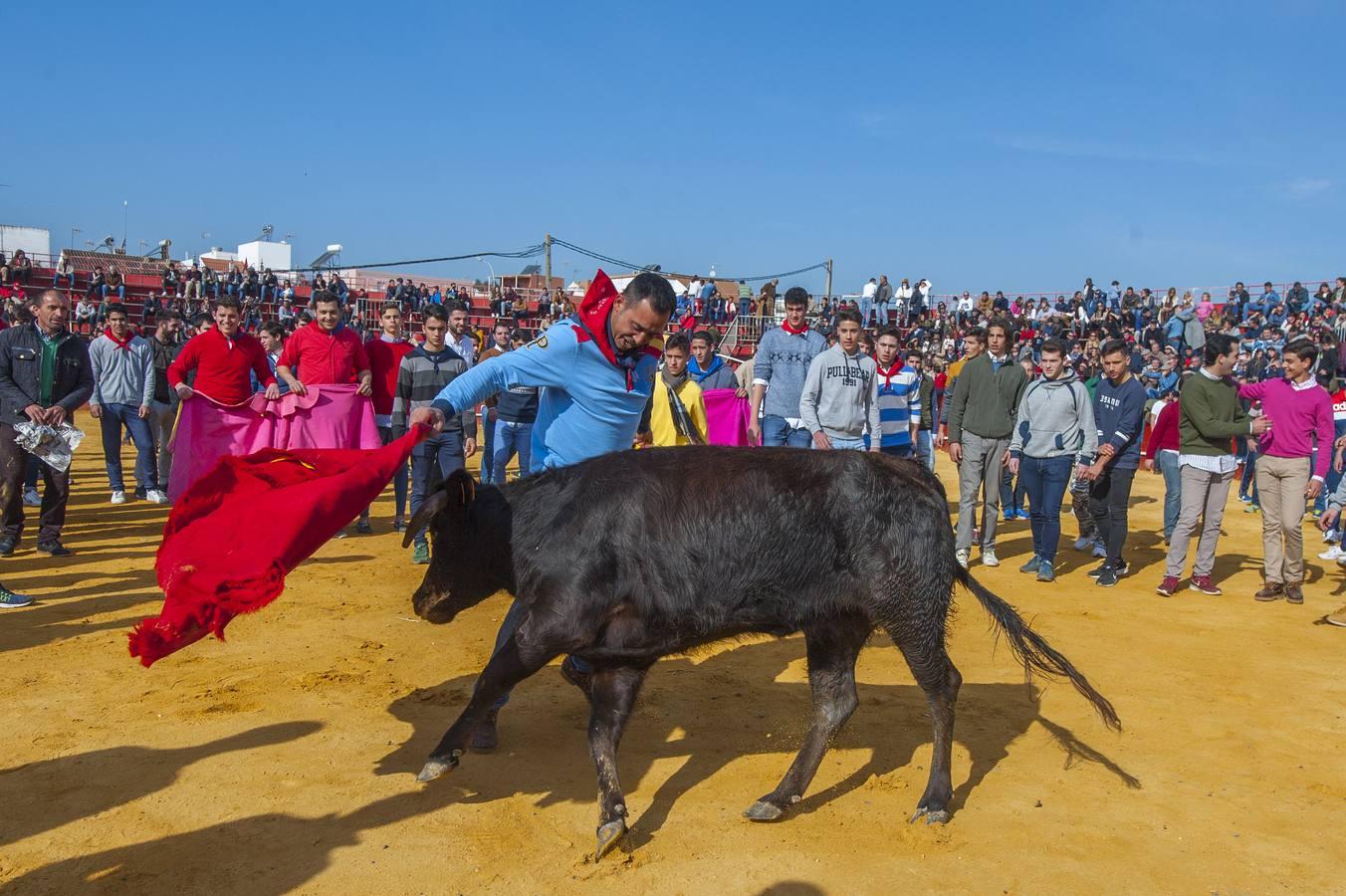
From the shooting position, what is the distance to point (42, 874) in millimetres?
3408

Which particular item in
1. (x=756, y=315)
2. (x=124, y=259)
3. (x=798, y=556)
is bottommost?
(x=798, y=556)

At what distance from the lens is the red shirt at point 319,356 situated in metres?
9.20

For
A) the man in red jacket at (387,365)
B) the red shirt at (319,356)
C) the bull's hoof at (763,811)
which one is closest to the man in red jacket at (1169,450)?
the man in red jacket at (387,365)

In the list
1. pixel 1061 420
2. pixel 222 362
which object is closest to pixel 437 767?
pixel 222 362

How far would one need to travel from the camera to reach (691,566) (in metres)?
4.01

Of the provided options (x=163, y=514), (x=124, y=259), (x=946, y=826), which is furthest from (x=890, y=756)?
(x=124, y=259)

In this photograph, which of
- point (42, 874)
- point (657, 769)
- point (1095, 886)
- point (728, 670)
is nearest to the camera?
point (42, 874)

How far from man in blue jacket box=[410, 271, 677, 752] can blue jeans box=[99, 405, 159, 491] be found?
8.27 meters

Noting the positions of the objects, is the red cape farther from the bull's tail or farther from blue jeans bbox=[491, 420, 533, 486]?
blue jeans bbox=[491, 420, 533, 486]

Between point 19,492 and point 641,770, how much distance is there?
6505mm

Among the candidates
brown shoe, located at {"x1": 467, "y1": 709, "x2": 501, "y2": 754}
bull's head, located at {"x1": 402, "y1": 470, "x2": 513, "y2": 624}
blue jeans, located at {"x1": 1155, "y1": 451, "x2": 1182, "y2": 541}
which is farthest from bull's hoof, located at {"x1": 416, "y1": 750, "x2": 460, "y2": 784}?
blue jeans, located at {"x1": 1155, "y1": 451, "x2": 1182, "y2": 541}

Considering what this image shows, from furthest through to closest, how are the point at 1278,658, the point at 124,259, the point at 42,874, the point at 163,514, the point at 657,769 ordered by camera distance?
the point at 124,259
the point at 163,514
the point at 1278,658
the point at 657,769
the point at 42,874

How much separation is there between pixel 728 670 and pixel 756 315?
29723mm

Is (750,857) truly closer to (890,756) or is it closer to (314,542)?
(890,756)
